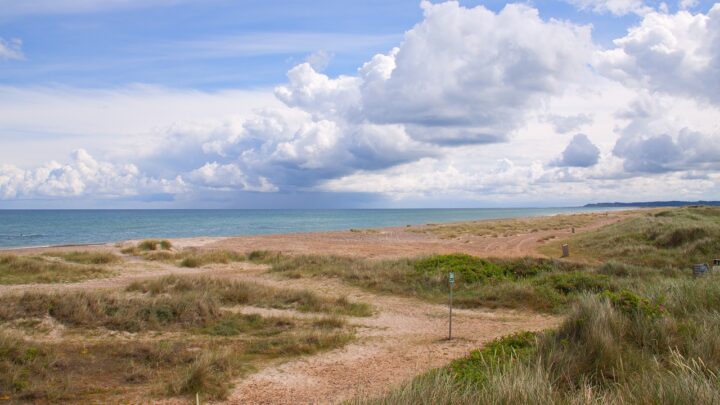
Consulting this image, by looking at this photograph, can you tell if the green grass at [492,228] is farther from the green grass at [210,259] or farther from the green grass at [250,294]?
the green grass at [250,294]

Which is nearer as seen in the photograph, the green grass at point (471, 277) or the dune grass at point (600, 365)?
the dune grass at point (600, 365)

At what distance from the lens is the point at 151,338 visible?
11.1m

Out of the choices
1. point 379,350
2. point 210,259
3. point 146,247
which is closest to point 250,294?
point 379,350

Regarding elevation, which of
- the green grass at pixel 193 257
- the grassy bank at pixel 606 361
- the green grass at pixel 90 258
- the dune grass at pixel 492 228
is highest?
the grassy bank at pixel 606 361

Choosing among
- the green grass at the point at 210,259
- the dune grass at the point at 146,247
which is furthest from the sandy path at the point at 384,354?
the dune grass at the point at 146,247

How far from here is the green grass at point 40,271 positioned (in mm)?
19484

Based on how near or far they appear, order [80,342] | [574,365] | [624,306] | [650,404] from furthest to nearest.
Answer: [80,342], [624,306], [574,365], [650,404]

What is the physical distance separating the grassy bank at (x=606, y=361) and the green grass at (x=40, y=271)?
705 inches

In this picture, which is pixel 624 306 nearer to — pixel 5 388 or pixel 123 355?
pixel 123 355

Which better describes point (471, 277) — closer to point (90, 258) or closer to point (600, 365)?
point (600, 365)

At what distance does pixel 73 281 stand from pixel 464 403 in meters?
19.5

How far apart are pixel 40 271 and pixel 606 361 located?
72.1 feet

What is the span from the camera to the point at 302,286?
19.0 metres

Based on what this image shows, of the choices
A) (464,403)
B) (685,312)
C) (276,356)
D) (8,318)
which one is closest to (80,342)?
(8,318)
